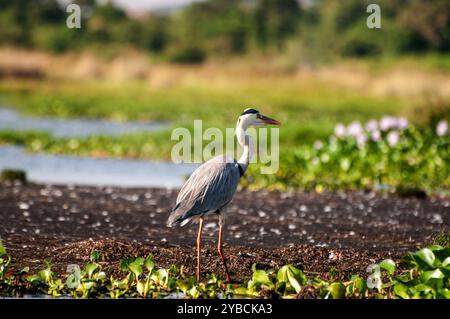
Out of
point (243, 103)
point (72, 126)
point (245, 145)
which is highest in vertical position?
point (243, 103)

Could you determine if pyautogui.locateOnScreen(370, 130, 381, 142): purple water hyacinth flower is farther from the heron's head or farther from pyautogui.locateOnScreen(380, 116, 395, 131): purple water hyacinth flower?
the heron's head

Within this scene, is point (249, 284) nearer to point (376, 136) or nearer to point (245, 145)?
point (245, 145)

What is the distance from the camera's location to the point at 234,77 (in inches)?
1651

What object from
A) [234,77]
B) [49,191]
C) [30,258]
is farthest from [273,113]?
[30,258]

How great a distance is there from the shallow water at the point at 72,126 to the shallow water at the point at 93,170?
16.7 feet

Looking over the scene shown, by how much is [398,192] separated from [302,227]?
11.7ft

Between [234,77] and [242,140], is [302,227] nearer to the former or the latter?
[242,140]

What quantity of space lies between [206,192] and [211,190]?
5 cm

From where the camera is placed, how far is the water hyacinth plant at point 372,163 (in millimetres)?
15625

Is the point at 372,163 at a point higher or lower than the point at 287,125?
lower

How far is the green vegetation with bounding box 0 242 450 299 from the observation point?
7438mm

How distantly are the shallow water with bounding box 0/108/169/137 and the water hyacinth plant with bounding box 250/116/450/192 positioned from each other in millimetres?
9981

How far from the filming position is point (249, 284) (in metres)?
7.66

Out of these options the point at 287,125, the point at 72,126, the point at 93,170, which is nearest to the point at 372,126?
the point at 93,170
